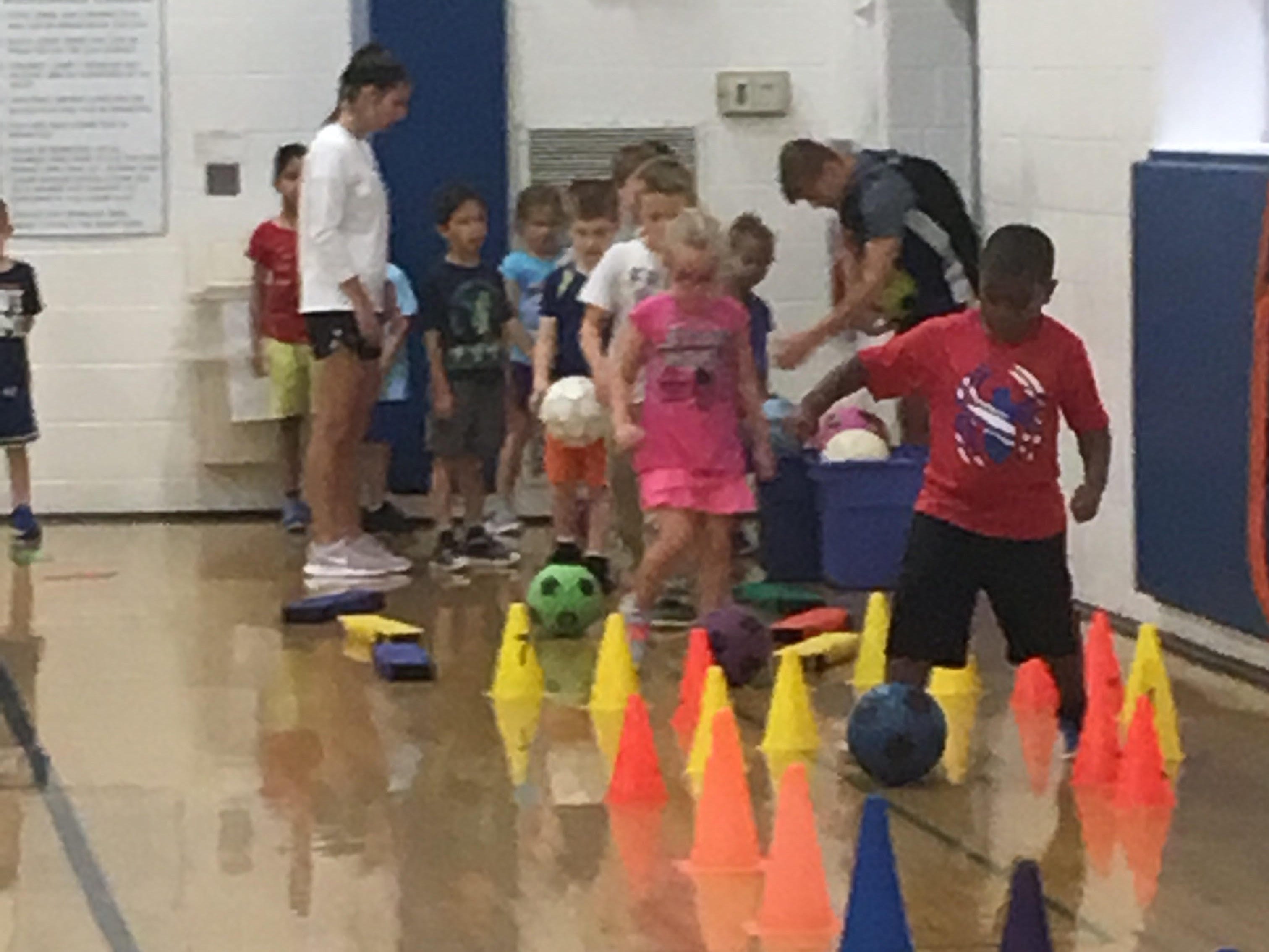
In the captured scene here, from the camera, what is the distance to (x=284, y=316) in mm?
10453

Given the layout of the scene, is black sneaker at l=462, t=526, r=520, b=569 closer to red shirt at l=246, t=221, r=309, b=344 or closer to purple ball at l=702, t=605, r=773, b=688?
red shirt at l=246, t=221, r=309, b=344

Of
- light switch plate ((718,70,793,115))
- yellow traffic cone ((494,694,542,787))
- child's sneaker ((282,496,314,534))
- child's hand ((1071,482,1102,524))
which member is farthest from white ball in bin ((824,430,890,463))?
child's sneaker ((282,496,314,534))

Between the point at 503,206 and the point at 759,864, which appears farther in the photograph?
the point at 503,206

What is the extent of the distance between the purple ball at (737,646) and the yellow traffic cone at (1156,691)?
48.4 inches

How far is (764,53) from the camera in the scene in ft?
35.9

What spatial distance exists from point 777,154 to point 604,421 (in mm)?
2796

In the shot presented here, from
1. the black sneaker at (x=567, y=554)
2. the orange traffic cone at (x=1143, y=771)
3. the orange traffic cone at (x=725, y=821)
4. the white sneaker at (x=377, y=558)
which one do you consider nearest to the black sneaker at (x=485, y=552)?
the white sneaker at (x=377, y=558)

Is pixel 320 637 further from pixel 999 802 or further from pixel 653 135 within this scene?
pixel 653 135

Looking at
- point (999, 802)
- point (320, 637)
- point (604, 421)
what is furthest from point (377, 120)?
point (999, 802)

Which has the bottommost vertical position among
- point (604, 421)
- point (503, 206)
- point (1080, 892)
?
point (1080, 892)

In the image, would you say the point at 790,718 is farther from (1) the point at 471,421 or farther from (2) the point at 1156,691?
(1) the point at 471,421

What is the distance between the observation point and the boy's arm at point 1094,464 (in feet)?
19.5

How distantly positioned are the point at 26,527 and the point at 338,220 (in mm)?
2257

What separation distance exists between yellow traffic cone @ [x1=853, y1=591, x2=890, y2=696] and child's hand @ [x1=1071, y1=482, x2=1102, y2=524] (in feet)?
3.97
